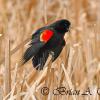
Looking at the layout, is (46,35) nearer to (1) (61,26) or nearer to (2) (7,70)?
(1) (61,26)

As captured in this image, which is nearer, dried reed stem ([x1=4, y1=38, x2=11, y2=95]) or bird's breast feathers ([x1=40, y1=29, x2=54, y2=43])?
bird's breast feathers ([x1=40, y1=29, x2=54, y2=43])

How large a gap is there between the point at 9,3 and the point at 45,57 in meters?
3.17

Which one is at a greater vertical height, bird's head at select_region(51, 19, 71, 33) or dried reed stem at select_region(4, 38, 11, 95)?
bird's head at select_region(51, 19, 71, 33)

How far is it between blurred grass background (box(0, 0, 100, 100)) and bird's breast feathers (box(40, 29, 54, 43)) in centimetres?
18

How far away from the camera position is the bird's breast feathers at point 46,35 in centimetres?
160

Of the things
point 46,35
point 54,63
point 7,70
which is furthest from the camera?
point 54,63

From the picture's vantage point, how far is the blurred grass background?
1843 mm

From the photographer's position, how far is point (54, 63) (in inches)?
81.4

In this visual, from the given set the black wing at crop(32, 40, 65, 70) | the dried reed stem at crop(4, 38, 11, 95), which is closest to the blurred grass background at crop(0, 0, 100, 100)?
the dried reed stem at crop(4, 38, 11, 95)

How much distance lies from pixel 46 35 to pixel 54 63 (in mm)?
483

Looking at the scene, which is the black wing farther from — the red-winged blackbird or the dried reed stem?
the dried reed stem

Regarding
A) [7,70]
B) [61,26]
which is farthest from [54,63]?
[61,26]

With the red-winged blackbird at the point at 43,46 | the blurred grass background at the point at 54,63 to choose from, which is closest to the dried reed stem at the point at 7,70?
the blurred grass background at the point at 54,63

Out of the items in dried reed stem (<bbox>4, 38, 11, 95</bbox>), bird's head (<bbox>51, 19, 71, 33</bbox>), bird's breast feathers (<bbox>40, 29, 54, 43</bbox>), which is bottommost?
dried reed stem (<bbox>4, 38, 11, 95</bbox>)
